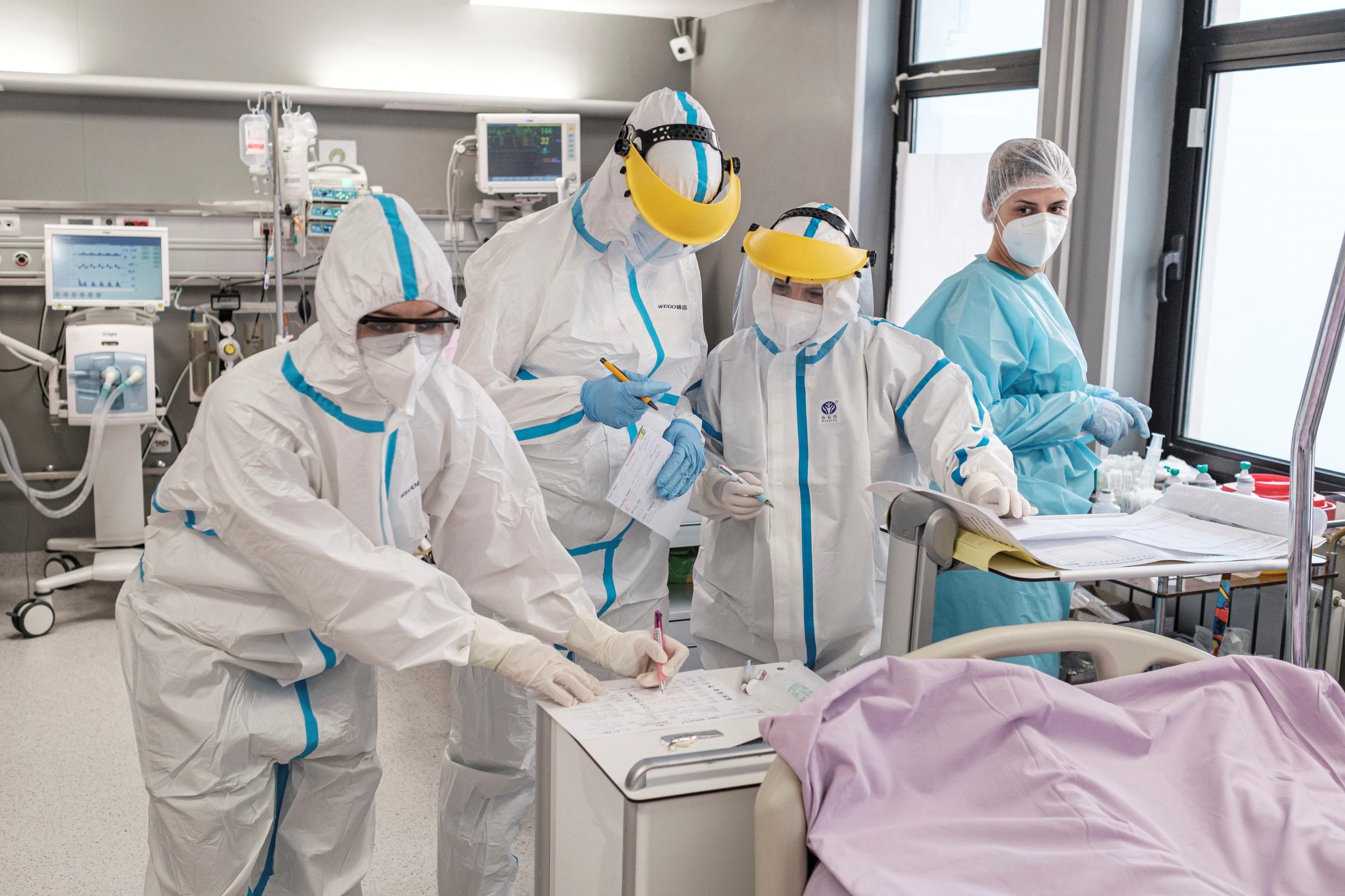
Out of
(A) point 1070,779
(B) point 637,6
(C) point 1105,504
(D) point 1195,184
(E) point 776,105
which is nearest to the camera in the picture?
(A) point 1070,779

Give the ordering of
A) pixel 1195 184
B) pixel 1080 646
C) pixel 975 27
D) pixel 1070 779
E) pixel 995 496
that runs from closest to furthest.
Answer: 1. pixel 1070 779
2. pixel 1080 646
3. pixel 995 496
4. pixel 1195 184
5. pixel 975 27

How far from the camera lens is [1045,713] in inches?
45.3

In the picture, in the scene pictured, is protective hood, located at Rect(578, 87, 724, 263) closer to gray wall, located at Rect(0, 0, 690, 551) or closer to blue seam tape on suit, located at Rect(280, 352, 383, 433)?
blue seam tape on suit, located at Rect(280, 352, 383, 433)

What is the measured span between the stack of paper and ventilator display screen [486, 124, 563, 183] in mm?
3334

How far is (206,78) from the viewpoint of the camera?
4.40 meters

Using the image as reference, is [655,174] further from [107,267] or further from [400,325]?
[107,267]

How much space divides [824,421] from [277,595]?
36.5 inches

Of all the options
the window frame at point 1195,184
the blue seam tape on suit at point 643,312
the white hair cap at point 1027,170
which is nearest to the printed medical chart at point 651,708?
the blue seam tape on suit at point 643,312

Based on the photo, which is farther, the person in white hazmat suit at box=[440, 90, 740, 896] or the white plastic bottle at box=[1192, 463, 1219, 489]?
the white plastic bottle at box=[1192, 463, 1219, 489]

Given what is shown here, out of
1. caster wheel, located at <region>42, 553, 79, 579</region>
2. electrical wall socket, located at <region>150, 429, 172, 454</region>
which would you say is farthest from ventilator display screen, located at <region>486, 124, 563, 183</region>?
caster wheel, located at <region>42, 553, 79, 579</region>

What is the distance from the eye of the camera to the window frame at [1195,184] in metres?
2.60

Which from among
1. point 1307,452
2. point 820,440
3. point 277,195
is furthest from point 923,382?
point 277,195

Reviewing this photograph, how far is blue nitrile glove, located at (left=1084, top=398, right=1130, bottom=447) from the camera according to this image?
83.0 inches

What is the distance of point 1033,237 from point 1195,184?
100 cm
